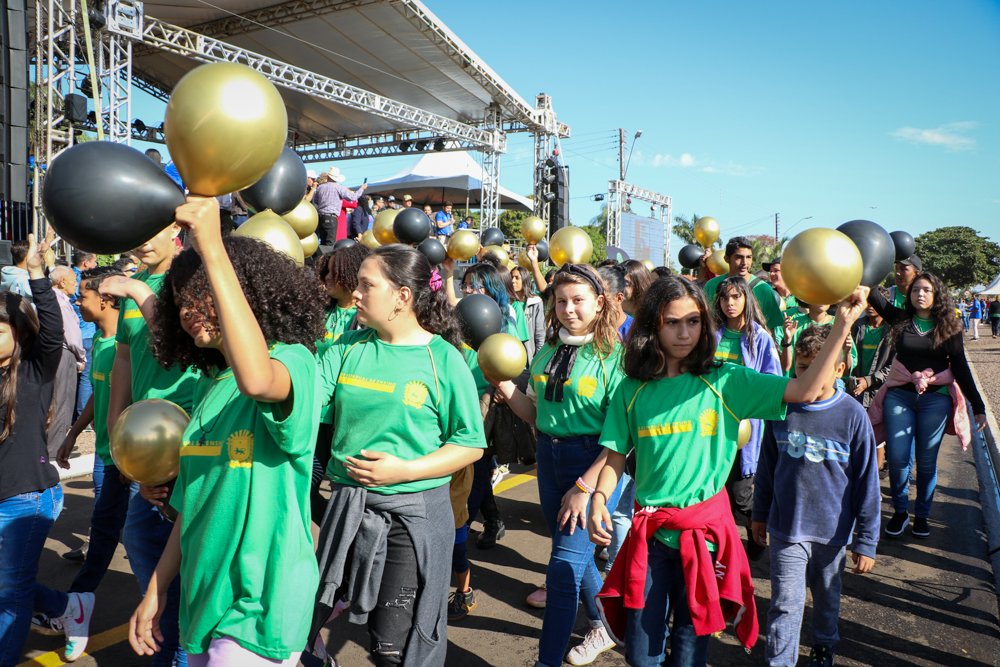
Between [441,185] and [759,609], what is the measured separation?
23805mm

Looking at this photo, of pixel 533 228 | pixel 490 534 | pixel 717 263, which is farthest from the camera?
pixel 533 228

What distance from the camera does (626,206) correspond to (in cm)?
3098

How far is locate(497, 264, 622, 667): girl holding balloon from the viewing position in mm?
2766

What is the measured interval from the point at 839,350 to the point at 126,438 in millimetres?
2245

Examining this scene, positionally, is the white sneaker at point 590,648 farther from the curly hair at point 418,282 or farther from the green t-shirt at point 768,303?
the green t-shirt at point 768,303

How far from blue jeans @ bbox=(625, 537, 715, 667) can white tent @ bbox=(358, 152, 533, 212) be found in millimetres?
23075

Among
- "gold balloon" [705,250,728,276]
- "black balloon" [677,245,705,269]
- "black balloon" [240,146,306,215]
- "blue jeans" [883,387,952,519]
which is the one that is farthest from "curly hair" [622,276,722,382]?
"black balloon" [677,245,705,269]

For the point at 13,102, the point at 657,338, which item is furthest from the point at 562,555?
the point at 13,102

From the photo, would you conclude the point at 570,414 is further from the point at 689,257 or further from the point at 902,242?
the point at 689,257

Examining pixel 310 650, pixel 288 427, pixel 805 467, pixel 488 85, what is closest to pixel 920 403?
pixel 805 467

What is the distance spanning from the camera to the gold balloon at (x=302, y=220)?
4207mm

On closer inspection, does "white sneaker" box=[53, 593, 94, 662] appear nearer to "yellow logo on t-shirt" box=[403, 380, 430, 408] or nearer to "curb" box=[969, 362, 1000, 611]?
"yellow logo on t-shirt" box=[403, 380, 430, 408]

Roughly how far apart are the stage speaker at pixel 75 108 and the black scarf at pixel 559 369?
10.5 meters

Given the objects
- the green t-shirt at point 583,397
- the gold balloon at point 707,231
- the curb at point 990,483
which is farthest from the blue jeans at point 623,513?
the gold balloon at point 707,231
